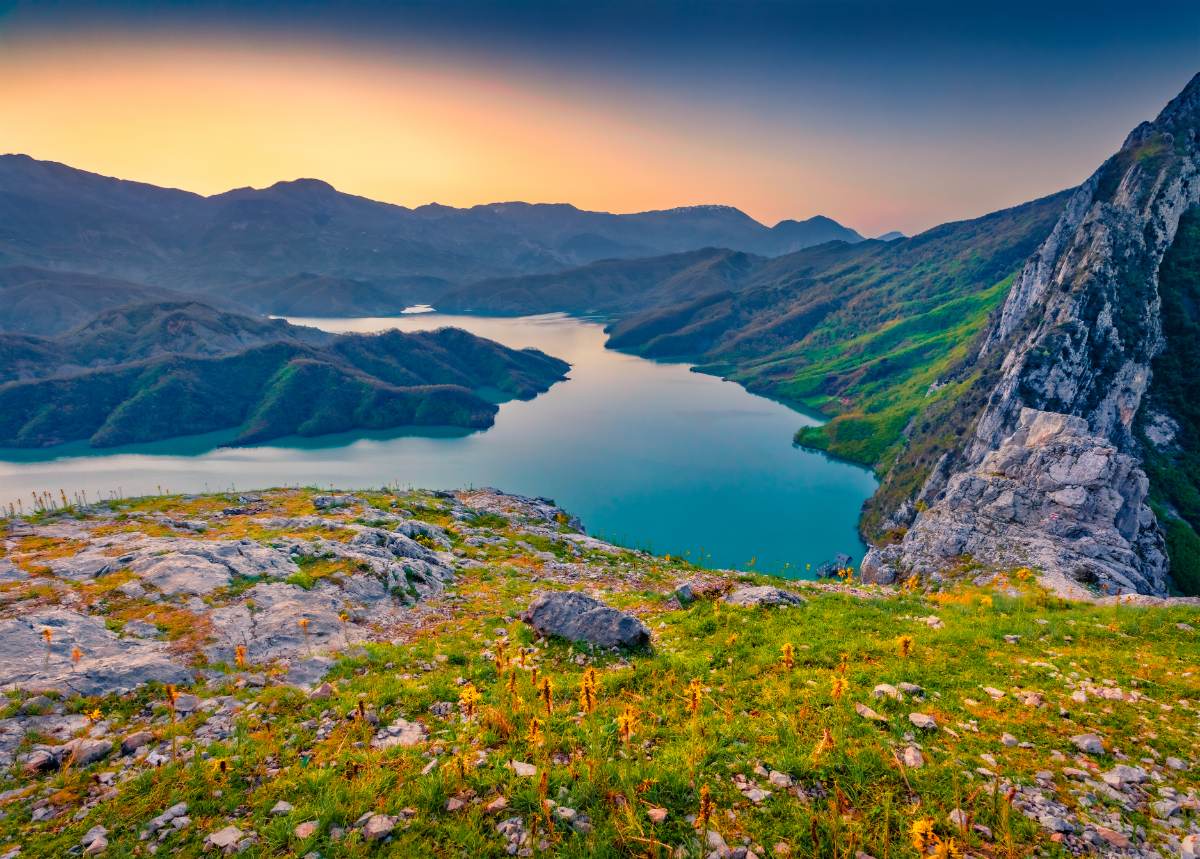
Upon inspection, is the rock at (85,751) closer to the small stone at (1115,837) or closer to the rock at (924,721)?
the rock at (924,721)

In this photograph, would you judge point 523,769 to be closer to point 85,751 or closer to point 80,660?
point 85,751

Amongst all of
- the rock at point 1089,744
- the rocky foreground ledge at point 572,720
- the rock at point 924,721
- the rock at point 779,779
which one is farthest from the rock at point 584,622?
the rock at point 1089,744

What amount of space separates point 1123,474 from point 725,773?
6511 cm

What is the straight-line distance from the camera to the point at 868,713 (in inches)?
415

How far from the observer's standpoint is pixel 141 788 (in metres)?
9.05

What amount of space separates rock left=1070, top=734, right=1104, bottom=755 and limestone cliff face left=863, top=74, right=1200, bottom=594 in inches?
985

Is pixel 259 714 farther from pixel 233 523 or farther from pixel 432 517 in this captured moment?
pixel 432 517

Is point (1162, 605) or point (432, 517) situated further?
point (432, 517)

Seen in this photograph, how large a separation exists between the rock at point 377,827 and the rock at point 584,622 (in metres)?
7.62

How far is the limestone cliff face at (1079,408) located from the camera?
42.3 metres

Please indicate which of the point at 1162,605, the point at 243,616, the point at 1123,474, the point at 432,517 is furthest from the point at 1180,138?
the point at 243,616

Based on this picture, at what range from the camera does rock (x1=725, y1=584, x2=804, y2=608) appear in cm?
1767

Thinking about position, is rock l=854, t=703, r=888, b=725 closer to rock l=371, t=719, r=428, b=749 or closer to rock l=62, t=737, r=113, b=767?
rock l=371, t=719, r=428, b=749

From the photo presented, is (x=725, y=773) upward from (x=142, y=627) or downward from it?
upward
